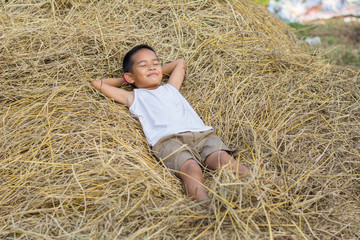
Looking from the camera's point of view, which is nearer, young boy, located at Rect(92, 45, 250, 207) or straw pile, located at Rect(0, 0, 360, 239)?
straw pile, located at Rect(0, 0, 360, 239)

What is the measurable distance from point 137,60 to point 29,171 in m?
1.12

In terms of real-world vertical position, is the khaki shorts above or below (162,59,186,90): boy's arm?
below

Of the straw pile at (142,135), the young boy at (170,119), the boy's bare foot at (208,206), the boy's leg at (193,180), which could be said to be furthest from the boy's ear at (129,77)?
the boy's bare foot at (208,206)

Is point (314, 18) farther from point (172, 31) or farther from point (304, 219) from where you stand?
point (304, 219)

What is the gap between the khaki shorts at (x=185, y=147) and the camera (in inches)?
90.0

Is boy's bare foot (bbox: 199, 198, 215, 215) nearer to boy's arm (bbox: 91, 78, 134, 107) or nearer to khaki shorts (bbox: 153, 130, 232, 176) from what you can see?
khaki shorts (bbox: 153, 130, 232, 176)

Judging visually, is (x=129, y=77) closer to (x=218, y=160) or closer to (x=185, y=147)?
(x=185, y=147)

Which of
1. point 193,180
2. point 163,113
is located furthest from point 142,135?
point 193,180

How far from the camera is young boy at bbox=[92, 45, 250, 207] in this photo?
7.38 ft

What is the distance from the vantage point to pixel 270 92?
2828mm

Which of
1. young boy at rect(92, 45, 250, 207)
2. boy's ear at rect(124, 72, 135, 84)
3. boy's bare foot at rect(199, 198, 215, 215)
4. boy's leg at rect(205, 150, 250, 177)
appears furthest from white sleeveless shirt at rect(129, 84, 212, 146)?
boy's bare foot at rect(199, 198, 215, 215)

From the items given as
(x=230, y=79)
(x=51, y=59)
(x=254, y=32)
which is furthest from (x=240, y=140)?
(x=51, y=59)

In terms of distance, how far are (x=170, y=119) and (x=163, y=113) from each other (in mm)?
72

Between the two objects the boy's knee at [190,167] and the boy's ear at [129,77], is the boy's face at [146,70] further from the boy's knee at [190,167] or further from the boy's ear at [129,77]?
the boy's knee at [190,167]
